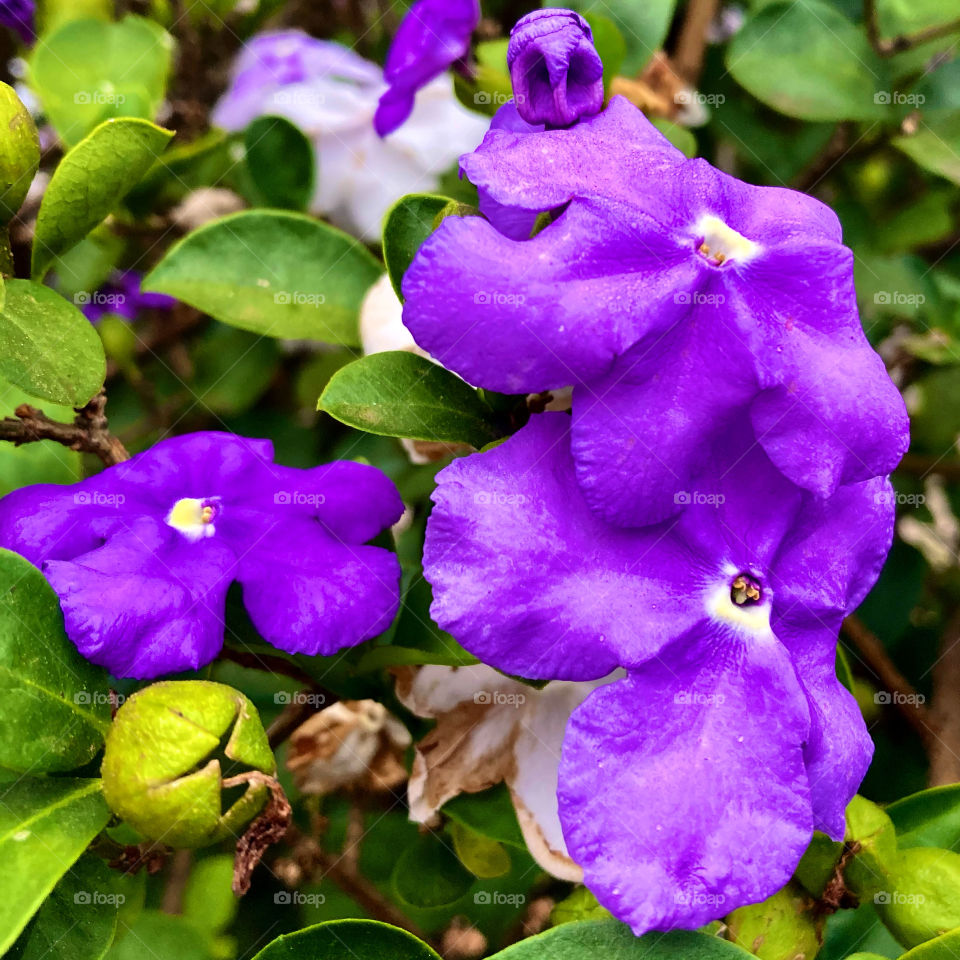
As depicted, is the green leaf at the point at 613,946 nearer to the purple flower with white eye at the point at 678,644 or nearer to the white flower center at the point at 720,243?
the purple flower with white eye at the point at 678,644

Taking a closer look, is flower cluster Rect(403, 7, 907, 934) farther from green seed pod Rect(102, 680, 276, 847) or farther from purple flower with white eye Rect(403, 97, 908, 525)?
green seed pod Rect(102, 680, 276, 847)

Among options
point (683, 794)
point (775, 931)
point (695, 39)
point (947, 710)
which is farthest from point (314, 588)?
point (695, 39)

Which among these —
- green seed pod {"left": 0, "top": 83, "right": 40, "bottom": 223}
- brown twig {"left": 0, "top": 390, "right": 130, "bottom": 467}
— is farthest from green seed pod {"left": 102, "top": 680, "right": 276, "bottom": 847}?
green seed pod {"left": 0, "top": 83, "right": 40, "bottom": 223}

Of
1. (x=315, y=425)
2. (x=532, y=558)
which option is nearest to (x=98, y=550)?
(x=532, y=558)

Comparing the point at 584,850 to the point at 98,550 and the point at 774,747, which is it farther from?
the point at 98,550

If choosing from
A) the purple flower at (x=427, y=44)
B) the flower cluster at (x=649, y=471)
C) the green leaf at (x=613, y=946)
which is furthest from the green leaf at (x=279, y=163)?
the green leaf at (x=613, y=946)

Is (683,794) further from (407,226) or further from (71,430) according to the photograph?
(71,430)

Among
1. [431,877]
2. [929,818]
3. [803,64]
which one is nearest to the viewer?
[929,818]
